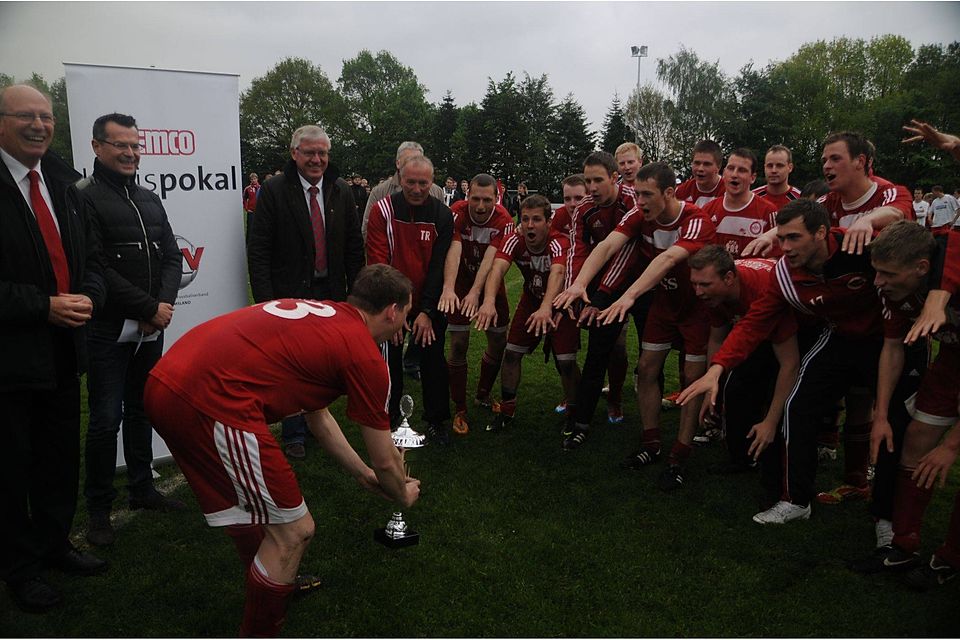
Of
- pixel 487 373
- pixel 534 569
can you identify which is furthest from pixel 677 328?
pixel 534 569

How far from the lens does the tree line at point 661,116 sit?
40219mm

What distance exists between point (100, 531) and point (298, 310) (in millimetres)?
2285

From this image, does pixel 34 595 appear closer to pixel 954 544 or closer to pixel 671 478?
pixel 671 478

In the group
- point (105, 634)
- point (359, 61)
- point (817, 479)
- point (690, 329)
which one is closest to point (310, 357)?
point (105, 634)

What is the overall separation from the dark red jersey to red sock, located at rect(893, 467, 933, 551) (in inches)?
141

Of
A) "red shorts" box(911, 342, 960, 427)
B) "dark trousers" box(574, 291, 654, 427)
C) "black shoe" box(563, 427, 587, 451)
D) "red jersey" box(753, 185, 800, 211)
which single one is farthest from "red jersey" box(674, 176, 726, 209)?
"red shorts" box(911, 342, 960, 427)

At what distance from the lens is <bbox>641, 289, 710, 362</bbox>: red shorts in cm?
507

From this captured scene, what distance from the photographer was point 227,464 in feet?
8.61

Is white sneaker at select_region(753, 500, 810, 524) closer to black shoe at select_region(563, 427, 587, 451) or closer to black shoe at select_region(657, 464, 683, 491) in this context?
black shoe at select_region(657, 464, 683, 491)

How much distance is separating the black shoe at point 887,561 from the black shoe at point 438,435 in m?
3.15

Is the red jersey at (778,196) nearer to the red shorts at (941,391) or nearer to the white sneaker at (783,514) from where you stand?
the red shorts at (941,391)

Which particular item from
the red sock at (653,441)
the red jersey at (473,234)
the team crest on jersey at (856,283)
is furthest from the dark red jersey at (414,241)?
the team crest on jersey at (856,283)

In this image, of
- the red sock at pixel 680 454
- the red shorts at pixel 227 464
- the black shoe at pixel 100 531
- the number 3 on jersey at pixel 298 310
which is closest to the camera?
the red shorts at pixel 227 464

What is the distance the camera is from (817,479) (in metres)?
4.94
